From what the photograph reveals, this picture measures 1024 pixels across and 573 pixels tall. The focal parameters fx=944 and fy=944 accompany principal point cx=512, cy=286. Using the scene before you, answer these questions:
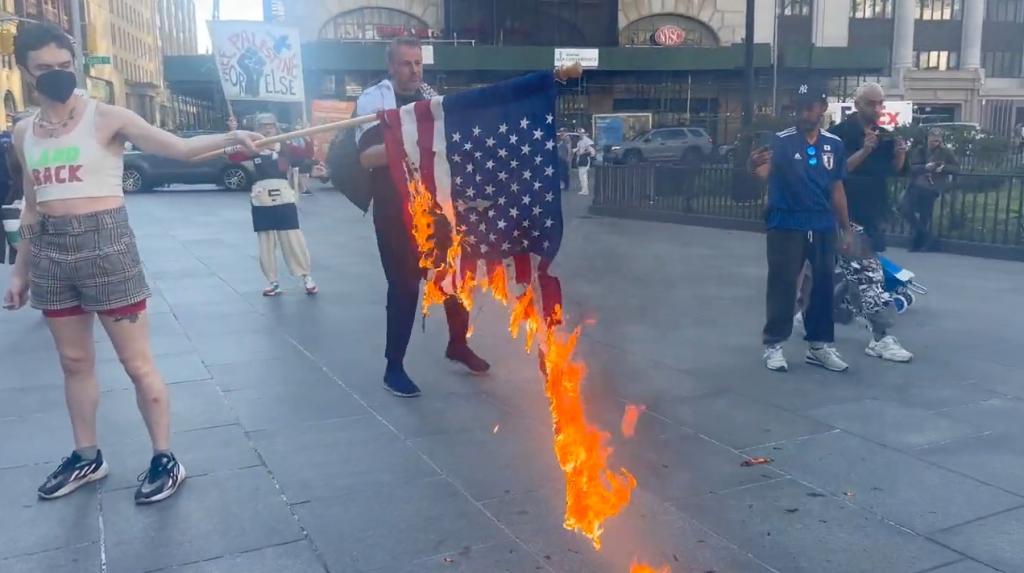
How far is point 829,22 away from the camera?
4928 centimetres

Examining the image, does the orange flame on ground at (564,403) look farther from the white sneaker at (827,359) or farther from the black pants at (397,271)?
the white sneaker at (827,359)

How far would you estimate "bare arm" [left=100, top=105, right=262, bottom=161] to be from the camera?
3.94 m

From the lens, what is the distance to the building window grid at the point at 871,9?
175 ft

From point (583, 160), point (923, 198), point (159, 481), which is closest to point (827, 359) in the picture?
point (159, 481)

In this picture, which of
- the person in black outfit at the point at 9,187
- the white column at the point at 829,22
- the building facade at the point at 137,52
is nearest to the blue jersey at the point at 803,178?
the person in black outfit at the point at 9,187

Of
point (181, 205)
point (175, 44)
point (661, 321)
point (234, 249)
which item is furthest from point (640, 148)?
point (175, 44)

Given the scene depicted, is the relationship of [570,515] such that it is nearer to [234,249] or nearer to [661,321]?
[661,321]

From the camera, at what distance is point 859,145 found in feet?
22.3

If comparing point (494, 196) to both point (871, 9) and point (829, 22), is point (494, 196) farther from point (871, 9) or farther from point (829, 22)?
point (871, 9)

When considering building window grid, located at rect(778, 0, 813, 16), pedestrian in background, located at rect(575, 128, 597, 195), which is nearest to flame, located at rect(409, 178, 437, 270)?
pedestrian in background, located at rect(575, 128, 597, 195)

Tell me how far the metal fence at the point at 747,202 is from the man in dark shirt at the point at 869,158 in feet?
17.0

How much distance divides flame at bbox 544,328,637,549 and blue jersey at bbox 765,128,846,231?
2.68 metres

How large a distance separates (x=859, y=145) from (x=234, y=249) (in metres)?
8.91

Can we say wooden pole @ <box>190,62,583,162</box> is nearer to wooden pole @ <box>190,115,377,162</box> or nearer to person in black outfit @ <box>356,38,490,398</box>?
wooden pole @ <box>190,115,377,162</box>
